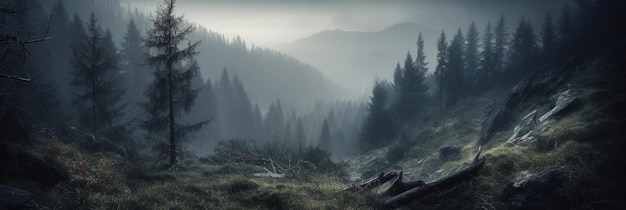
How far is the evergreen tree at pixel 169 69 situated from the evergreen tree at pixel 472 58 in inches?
2270

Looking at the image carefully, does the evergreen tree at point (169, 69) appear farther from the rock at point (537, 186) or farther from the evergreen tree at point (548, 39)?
the evergreen tree at point (548, 39)

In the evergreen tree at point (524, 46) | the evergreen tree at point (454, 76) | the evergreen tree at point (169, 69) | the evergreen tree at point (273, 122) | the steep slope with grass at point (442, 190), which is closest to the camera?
the steep slope with grass at point (442, 190)

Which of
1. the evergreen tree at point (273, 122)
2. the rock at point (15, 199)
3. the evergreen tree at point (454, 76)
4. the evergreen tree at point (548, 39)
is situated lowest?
the evergreen tree at point (273, 122)

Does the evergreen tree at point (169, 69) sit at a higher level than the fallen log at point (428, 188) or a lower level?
higher

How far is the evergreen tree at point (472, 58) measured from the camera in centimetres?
6406

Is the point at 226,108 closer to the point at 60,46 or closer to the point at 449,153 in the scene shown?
the point at 60,46

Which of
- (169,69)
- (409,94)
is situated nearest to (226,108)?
(409,94)

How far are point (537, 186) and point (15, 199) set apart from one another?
42.2 feet

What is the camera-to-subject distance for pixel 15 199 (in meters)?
6.52

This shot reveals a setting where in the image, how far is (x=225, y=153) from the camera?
2656cm

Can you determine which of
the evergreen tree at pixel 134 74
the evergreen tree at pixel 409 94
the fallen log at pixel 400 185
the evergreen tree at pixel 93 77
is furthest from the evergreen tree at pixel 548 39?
the evergreen tree at pixel 134 74

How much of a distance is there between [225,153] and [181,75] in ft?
28.2

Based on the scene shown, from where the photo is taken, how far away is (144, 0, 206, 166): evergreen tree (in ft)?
61.8

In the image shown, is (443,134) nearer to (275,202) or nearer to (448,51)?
(448,51)
